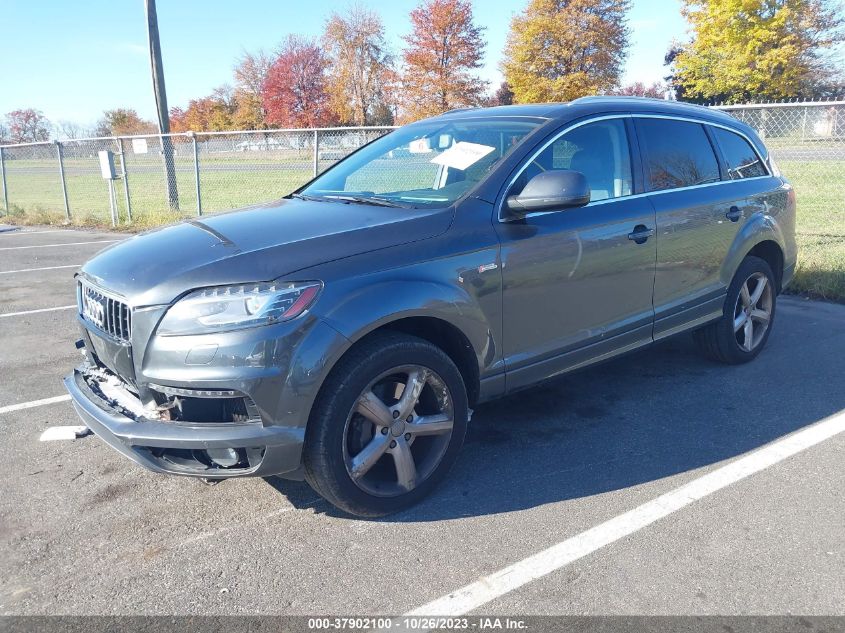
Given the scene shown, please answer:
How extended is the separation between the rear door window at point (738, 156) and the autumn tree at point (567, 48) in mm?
30912

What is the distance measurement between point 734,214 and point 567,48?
33.5 metres

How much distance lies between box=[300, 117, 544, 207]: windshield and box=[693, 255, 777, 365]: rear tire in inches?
83.0

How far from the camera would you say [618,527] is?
2990 mm

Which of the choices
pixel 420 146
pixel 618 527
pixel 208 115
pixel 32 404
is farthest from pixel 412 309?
pixel 208 115

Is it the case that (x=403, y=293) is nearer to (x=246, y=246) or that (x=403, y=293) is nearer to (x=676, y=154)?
(x=246, y=246)

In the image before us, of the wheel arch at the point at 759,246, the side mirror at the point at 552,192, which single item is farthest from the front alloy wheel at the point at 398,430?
the wheel arch at the point at 759,246

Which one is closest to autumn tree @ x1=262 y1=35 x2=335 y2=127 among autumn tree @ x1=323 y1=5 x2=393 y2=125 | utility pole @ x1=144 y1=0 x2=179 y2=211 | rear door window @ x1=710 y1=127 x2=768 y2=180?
autumn tree @ x1=323 y1=5 x2=393 y2=125

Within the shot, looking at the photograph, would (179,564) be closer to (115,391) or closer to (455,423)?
(115,391)

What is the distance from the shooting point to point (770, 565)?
2.70 metres

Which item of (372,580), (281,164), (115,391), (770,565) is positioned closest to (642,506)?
(770,565)

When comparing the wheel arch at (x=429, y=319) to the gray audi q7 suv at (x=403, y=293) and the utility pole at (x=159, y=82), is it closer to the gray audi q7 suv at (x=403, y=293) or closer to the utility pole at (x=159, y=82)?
the gray audi q7 suv at (x=403, y=293)

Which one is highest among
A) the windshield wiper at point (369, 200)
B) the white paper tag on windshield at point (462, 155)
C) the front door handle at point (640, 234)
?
the white paper tag on windshield at point (462, 155)

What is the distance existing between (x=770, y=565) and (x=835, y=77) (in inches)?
1600

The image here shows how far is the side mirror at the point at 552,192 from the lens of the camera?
10.6 ft
